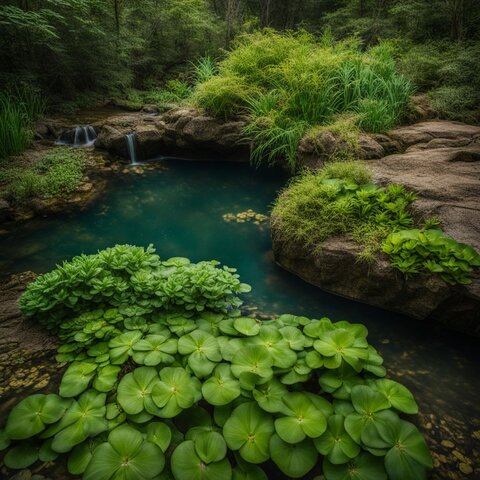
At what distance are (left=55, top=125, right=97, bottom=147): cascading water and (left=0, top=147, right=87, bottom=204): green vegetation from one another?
1.12m

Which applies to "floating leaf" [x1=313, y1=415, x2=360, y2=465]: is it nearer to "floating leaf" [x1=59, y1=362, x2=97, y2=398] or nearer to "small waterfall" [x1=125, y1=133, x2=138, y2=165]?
"floating leaf" [x1=59, y1=362, x2=97, y2=398]

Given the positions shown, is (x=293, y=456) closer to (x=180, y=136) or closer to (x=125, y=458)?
(x=125, y=458)

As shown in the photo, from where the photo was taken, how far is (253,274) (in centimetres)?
438

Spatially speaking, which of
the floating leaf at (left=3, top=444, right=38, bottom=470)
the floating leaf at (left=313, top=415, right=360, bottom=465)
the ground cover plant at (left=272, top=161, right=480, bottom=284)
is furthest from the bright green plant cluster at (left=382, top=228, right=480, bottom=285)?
the floating leaf at (left=3, top=444, right=38, bottom=470)

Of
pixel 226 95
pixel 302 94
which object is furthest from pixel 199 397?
pixel 226 95

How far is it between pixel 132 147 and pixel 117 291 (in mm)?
5731

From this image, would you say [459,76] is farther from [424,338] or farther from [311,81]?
[424,338]

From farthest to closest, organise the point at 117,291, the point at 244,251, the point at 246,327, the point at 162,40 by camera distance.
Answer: the point at 162,40, the point at 244,251, the point at 117,291, the point at 246,327

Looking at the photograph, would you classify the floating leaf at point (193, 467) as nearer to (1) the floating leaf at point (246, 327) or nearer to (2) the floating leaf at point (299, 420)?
(2) the floating leaf at point (299, 420)

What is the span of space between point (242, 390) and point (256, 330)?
1.77ft

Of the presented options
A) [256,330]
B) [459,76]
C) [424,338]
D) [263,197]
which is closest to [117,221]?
[263,197]

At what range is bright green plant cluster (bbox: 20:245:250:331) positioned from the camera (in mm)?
2910

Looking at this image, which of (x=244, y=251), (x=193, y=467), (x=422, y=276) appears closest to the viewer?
(x=193, y=467)

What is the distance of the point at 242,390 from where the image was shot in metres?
2.25
